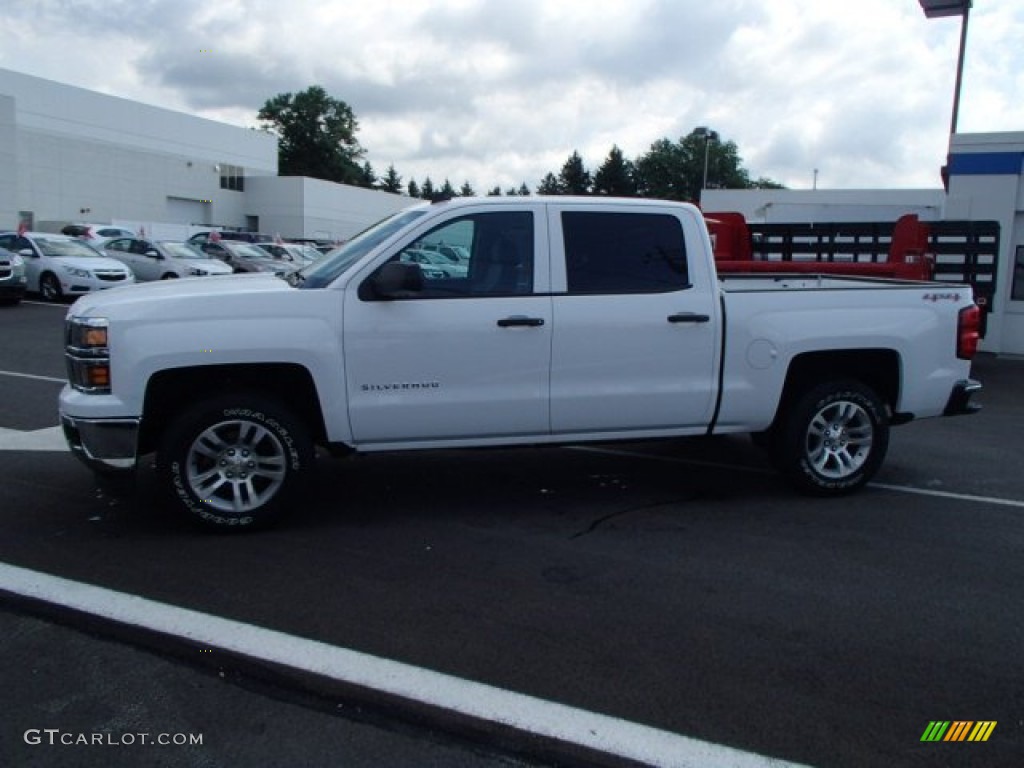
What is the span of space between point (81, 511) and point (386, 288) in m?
2.50

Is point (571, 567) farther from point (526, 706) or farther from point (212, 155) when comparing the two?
point (212, 155)

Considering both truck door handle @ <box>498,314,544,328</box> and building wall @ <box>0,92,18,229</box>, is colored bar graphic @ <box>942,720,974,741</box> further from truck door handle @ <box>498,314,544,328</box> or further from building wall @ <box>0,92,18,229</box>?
building wall @ <box>0,92,18,229</box>

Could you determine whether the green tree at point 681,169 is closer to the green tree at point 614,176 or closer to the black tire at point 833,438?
the green tree at point 614,176

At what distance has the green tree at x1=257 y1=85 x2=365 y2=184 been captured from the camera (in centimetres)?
10838

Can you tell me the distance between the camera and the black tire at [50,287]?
19.5 meters

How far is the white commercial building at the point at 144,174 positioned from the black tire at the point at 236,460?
149 feet

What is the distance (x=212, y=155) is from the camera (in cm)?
7375

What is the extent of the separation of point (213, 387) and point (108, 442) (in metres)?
0.65

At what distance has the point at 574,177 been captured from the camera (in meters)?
106

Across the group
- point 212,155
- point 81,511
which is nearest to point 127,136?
point 212,155

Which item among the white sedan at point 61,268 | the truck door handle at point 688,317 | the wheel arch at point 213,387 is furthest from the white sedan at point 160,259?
the truck door handle at point 688,317

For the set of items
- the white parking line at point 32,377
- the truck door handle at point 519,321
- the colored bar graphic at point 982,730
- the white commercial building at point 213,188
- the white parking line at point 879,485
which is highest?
the white commercial building at point 213,188

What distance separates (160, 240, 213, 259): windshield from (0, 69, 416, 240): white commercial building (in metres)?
24.9

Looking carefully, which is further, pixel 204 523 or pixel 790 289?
pixel 790 289
